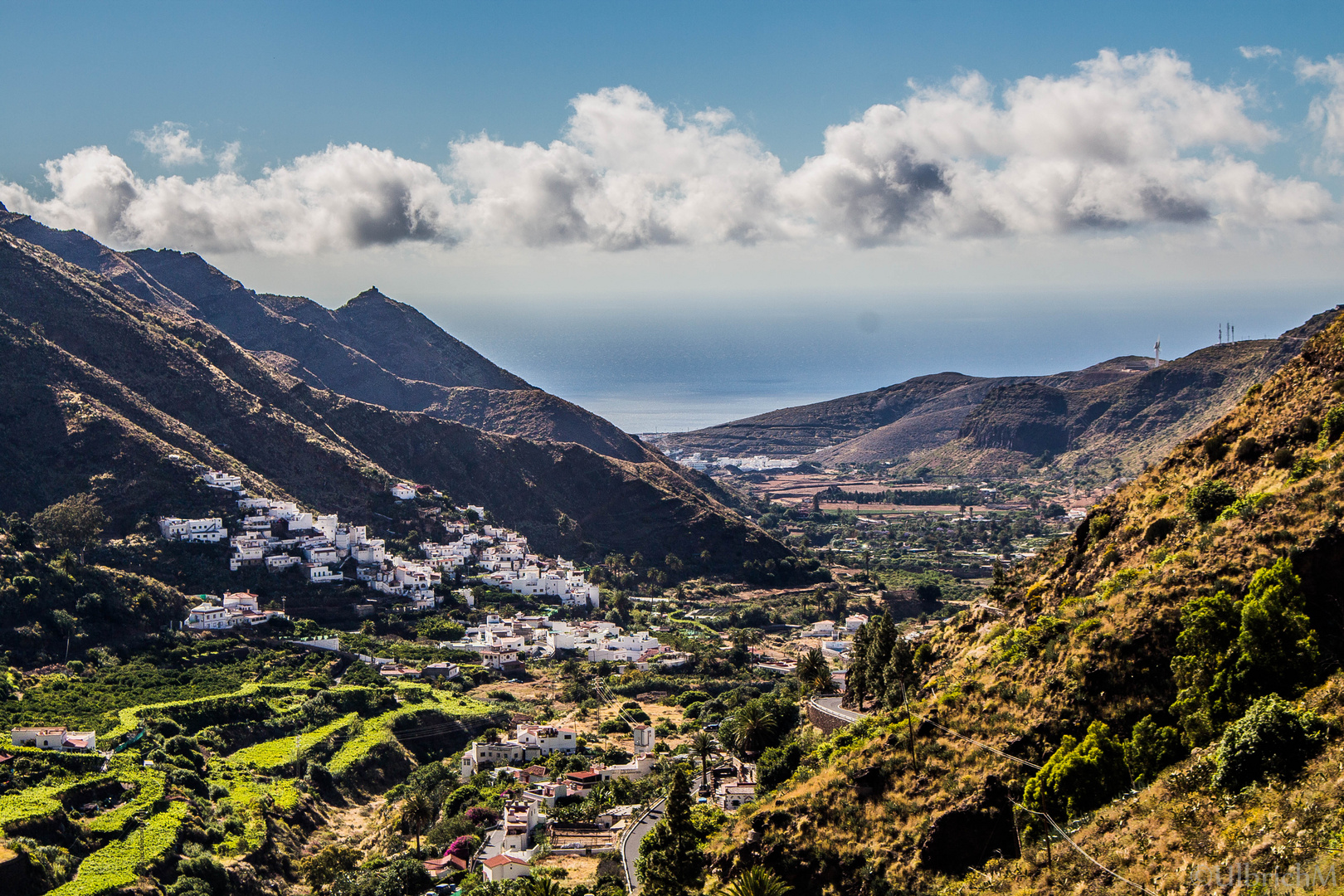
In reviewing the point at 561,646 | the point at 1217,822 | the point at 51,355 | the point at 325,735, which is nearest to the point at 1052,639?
the point at 1217,822

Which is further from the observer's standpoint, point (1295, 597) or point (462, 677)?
point (462, 677)

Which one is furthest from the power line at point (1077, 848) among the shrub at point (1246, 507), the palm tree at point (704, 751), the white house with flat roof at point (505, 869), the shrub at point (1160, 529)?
the palm tree at point (704, 751)

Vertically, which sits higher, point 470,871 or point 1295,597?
point 1295,597

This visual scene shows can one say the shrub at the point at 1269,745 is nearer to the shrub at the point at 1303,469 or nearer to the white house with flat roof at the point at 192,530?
the shrub at the point at 1303,469

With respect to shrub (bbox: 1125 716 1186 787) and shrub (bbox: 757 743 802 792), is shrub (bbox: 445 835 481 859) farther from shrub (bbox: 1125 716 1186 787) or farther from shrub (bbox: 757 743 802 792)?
shrub (bbox: 1125 716 1186 787)

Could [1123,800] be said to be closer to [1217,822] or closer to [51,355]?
[1217,822]

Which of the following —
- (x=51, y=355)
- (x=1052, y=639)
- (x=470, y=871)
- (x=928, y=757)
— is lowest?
(x=470, y=871)

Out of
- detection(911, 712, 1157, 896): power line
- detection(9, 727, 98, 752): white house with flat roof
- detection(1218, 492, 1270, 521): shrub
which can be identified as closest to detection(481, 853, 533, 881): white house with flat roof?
detection(911, 712, 1157, 896): power line
